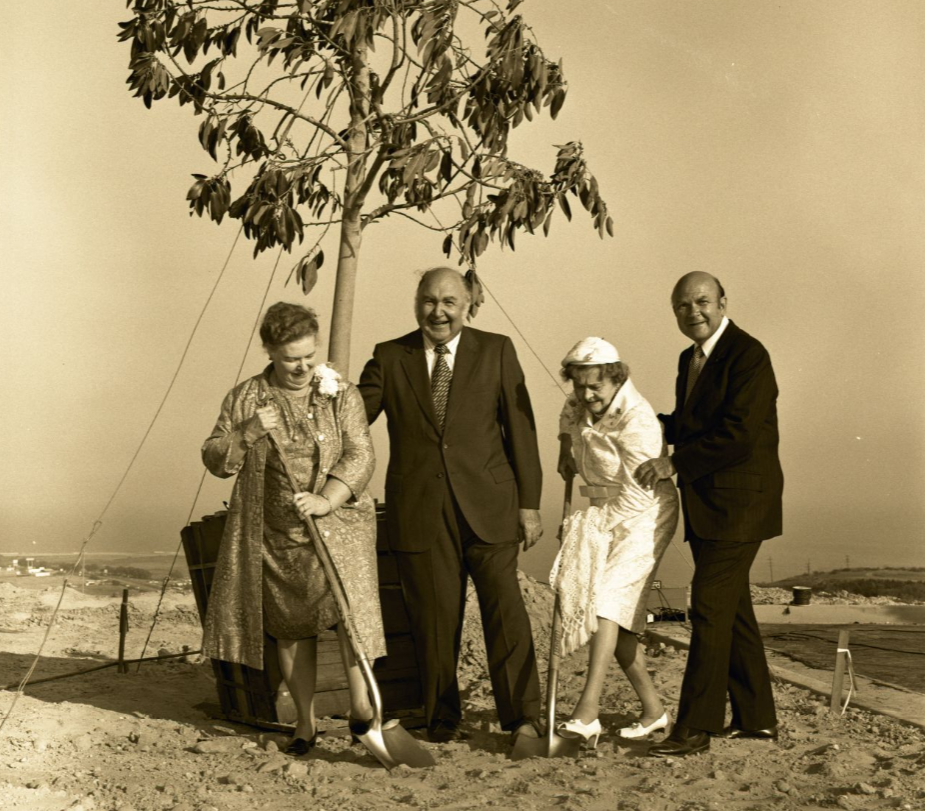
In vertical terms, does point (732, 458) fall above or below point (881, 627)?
above

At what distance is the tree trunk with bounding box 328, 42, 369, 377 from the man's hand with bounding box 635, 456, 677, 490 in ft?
5.88

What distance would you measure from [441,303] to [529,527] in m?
0.90

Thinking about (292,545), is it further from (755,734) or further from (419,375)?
(755,734)

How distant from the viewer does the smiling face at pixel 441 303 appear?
457 centimetres

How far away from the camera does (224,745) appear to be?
456cm

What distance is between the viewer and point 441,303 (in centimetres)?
457

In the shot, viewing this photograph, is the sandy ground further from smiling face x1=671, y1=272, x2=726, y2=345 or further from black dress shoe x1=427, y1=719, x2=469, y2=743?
smiling face x1=671, y1=272, x2=726, y2=345

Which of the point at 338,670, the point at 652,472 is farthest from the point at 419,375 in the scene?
the point at 338,670

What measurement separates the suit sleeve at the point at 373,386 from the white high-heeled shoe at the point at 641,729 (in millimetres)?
1502

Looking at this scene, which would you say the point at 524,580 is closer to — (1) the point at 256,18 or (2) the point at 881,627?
(2) the point at 881,627

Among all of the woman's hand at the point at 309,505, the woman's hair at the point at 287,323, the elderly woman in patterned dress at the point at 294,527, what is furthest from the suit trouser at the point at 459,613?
the woman's hair at the point at 287,323

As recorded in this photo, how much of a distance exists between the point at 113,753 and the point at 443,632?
50.1 inches

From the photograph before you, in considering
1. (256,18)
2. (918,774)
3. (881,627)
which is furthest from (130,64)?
(881,627)

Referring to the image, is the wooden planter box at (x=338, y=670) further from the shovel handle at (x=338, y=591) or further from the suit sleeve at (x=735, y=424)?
the suit sleeve at (x=735, y=424)
